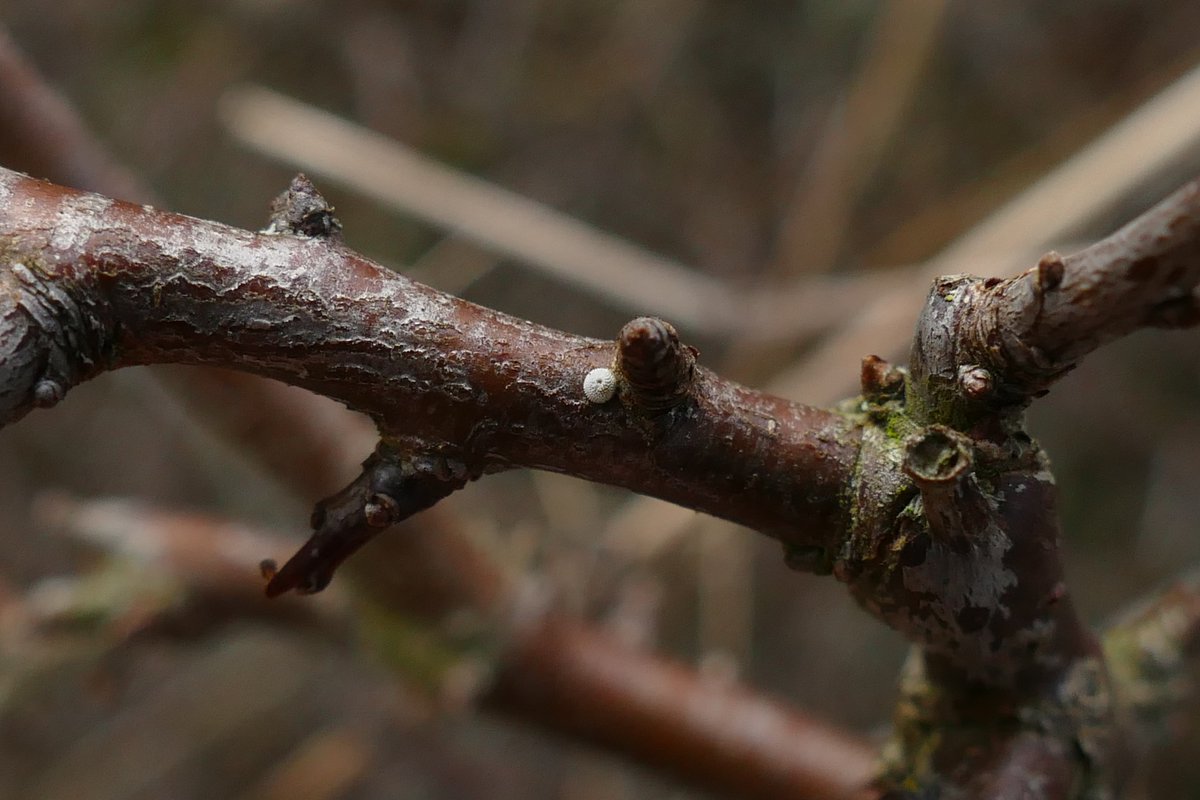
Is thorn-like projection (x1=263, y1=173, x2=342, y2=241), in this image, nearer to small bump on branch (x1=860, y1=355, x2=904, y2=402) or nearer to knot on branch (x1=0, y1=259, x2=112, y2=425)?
knot on branch (x1=0, y1=259, x2=112, y2=425)

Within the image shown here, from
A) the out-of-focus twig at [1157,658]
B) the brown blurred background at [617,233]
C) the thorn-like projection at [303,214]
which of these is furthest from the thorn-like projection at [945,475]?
the brown blurred background at [617,233]

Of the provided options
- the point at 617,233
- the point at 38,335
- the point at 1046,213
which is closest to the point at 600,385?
the point at 38,335

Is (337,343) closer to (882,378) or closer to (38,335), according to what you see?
(38,335)

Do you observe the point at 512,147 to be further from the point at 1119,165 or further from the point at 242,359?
the point at 242,359

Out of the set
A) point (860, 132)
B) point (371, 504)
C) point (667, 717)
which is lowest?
point (667, 717)

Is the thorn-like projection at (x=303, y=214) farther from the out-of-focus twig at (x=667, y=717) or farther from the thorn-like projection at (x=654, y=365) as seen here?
the out-of-focus twig at (x=667, y=717)

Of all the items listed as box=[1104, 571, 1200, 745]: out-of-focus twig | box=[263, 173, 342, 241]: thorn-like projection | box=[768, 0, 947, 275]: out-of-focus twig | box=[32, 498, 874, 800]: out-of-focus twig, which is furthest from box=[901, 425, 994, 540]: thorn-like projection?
box=[768, 0, 947, 275]: out-of-focus twig

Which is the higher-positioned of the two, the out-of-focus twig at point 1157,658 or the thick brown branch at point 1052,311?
the thick brown branch at point 1052,311

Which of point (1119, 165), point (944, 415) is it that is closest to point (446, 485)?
point (944, 415)
